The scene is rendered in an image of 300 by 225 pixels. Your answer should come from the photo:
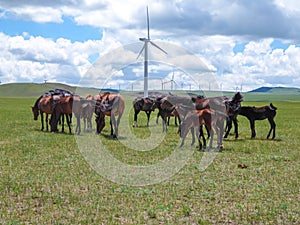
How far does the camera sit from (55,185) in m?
10.9

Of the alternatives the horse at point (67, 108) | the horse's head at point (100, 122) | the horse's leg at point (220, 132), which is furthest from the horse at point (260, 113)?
the horse at point (67, 108)

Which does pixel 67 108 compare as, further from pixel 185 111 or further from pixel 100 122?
pixel 185 111

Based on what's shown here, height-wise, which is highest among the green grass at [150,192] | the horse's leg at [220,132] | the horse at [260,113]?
the horse at [260,113]

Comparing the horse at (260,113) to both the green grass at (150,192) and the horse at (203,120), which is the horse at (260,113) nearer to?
the horse at (203,120)

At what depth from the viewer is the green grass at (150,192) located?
8.48 metres

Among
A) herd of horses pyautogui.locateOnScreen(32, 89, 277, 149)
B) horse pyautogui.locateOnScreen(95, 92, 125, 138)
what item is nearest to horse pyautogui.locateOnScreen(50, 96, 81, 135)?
herd of horses pyautogui.locateOnScreen(32, 89, 277, 149)

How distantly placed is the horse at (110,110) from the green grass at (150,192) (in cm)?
507

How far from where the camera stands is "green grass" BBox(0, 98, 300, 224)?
8477 millimetres

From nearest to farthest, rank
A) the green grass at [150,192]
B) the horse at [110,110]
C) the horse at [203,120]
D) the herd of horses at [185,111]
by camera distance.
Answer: the green grass at [150,192]
the horse at [203,120]
the herd of horses at [185,111]
the horse at [110,110]

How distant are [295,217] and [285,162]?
630 cm

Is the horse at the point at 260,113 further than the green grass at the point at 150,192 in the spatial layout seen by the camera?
Yes

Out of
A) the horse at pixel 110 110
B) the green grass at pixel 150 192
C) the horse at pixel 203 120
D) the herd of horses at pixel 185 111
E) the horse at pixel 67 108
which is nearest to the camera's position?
the green grass at pixel 150 192

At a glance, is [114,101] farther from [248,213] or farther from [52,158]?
[248,213]

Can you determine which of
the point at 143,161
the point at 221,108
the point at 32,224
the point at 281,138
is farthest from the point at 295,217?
the point at 281,138
